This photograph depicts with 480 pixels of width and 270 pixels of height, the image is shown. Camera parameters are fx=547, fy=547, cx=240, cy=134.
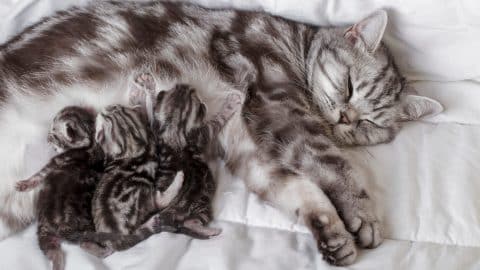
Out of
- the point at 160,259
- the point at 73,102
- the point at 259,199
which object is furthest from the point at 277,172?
the point at 73,102

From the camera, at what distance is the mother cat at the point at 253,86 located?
4.66 feet

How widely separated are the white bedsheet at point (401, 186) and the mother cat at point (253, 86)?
5 cm

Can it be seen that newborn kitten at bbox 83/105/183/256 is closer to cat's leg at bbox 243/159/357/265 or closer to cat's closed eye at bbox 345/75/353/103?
cat's leg at bbox 243/159/357/265

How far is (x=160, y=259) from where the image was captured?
4.17ft

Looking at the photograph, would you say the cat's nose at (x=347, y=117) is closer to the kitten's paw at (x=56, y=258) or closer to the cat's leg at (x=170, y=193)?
the cat's leg at (x=170, y=193)

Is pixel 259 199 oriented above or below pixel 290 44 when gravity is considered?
below

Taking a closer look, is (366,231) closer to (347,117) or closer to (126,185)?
(347,117)

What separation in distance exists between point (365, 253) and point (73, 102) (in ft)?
2.85

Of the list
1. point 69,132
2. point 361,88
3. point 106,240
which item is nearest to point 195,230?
point 106,240

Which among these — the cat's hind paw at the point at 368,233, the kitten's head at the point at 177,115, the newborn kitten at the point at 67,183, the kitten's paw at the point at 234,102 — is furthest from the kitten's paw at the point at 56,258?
the cat's hind paw at the point at 368,233

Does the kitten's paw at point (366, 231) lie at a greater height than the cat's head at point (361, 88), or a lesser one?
lesser

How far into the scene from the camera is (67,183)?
4.38ft

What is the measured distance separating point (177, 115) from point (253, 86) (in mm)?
254

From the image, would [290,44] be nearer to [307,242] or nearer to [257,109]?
Answer: [257,109]
